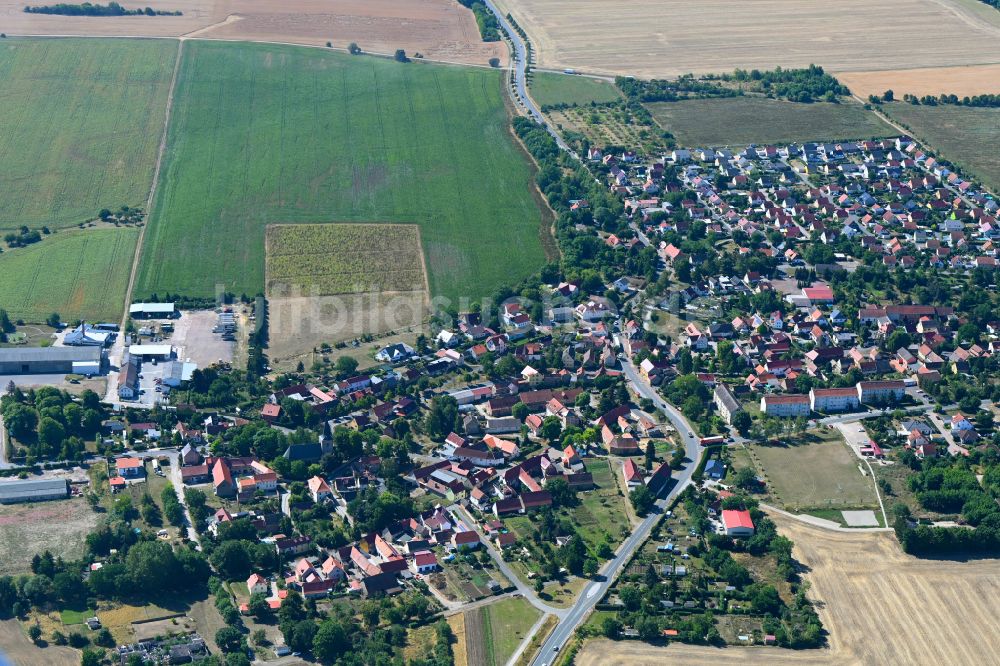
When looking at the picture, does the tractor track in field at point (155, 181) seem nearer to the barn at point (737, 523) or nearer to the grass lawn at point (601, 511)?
the grass lawn at point (601, 511)

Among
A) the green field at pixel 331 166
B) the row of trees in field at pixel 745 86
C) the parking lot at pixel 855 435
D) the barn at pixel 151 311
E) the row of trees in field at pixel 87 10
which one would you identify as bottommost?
the parking lot at pixel 855 435

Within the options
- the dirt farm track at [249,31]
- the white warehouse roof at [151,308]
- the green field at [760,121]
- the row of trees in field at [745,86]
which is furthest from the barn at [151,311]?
the row of trees in field at [745,86]

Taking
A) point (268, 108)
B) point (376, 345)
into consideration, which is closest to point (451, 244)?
point (376, 345)

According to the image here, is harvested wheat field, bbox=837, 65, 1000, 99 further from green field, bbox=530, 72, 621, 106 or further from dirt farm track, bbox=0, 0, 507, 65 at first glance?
dirt farm track, bbox=0, 0, 507, 65

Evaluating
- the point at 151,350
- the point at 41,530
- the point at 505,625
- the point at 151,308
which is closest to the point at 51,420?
the point at 41,530

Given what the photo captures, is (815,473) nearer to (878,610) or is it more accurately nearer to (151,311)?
Answer: (878,610)
